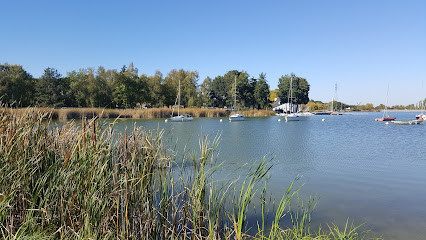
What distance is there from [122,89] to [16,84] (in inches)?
607

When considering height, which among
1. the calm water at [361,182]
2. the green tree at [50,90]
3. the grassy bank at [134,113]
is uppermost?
the green tree at [50,90]

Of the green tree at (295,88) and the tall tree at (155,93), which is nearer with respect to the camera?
the tall tree at (155,93)

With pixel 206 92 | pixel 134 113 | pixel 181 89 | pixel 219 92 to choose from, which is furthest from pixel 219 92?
pixel 134 113

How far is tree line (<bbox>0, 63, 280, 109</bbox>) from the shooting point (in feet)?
134

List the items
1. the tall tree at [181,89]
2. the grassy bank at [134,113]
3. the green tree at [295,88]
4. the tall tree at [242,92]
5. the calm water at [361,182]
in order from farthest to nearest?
the green tree at [295,88] < the tall tree at [242,92] < the tall tree at [181,89] < the grassy bank at [134,113] < the calm water at [361,182]

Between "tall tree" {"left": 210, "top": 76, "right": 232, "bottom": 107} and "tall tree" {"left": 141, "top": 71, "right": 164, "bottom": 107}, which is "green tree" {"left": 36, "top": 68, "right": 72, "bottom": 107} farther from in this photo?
"tall tree" {"left": 210, "top": 76, "right": 232, "bottom": 107}

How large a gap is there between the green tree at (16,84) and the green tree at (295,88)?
5882 centimetres

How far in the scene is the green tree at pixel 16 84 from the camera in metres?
37.5

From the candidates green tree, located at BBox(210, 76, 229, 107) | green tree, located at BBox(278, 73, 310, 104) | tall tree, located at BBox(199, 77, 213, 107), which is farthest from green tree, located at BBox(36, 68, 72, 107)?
green tree, located at BBox(278, 73, 310, 104)

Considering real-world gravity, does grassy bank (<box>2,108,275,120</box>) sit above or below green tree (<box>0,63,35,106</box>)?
below

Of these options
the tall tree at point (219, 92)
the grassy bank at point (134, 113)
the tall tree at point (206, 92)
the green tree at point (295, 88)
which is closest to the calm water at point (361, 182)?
the grassy bank at point (134, 113)

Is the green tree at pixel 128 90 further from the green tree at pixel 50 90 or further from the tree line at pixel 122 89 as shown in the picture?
the green tree at pixel 50 90

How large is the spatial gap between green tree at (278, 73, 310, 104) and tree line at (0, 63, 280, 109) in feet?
33.2

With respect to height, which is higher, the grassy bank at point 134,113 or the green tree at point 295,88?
the green tree at point 295,88
